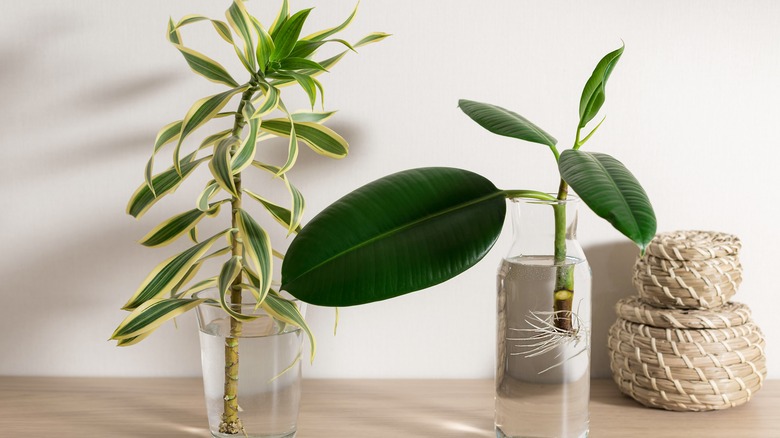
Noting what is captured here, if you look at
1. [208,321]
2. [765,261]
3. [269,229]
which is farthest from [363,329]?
[765,261]

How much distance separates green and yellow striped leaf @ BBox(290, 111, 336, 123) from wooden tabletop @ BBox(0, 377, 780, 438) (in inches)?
16.9

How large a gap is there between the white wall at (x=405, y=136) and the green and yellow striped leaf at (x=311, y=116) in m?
0.10

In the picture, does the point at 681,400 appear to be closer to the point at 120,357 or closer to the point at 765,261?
the point at 765,261

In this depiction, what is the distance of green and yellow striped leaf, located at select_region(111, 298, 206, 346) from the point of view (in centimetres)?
94

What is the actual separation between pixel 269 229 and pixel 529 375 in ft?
1.67

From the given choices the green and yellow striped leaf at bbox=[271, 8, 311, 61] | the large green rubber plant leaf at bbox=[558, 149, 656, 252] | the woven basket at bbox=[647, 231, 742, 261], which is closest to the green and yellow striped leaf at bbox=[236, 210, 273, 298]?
the green and yellow striped leaf at bbox=[271, 8, 311, 61]

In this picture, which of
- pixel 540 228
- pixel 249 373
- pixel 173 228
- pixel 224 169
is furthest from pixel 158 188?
pixel 540 228

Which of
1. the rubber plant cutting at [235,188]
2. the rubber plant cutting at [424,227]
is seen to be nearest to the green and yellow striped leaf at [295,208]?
the rubber plant cutting at [235,188]

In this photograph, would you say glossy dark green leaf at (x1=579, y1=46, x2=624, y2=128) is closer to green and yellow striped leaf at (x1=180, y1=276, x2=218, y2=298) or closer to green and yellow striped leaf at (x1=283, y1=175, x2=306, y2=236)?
green and yellow striped leaf at (x1=283, y1=175, x2=306, y2=236)

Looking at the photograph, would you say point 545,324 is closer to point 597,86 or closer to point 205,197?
point 597,86

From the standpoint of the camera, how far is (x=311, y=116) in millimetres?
1100

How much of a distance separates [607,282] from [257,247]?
607 millimetres

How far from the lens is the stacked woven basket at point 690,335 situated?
1.06 m

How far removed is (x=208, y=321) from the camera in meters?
0.99
